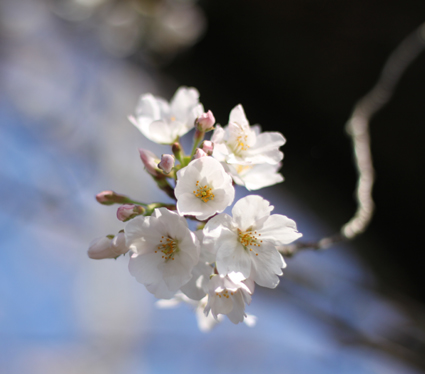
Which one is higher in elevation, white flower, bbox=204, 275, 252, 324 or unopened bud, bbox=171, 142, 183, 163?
unopened bud, bbox=171, 142, 183, 163

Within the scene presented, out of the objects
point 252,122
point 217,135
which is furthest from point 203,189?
point 252,122

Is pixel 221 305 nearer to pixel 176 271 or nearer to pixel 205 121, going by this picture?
pixel 176 271

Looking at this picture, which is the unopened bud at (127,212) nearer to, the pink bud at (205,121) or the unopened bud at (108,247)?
the unopened bud at (108,247)

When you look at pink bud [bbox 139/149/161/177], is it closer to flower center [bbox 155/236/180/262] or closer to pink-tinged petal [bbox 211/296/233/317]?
flower center [bbox 155/236/180/262]

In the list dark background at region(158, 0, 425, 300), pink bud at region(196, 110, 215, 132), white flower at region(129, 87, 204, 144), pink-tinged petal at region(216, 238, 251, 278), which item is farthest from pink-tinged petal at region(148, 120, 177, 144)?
dark background at region(158, 0, 425, 300)

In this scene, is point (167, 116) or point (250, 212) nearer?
point (250, 212)

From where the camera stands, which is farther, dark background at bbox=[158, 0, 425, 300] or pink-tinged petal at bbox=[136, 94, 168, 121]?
dark background at bbox=[158, 0, 425, 300]

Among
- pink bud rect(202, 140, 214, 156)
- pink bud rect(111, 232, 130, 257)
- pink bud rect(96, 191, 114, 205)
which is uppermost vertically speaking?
pink bud rect(202, 140, 214, 156)

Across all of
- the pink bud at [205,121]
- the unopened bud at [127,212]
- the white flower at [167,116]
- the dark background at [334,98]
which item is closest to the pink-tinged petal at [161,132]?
the white flower at [167,116]
